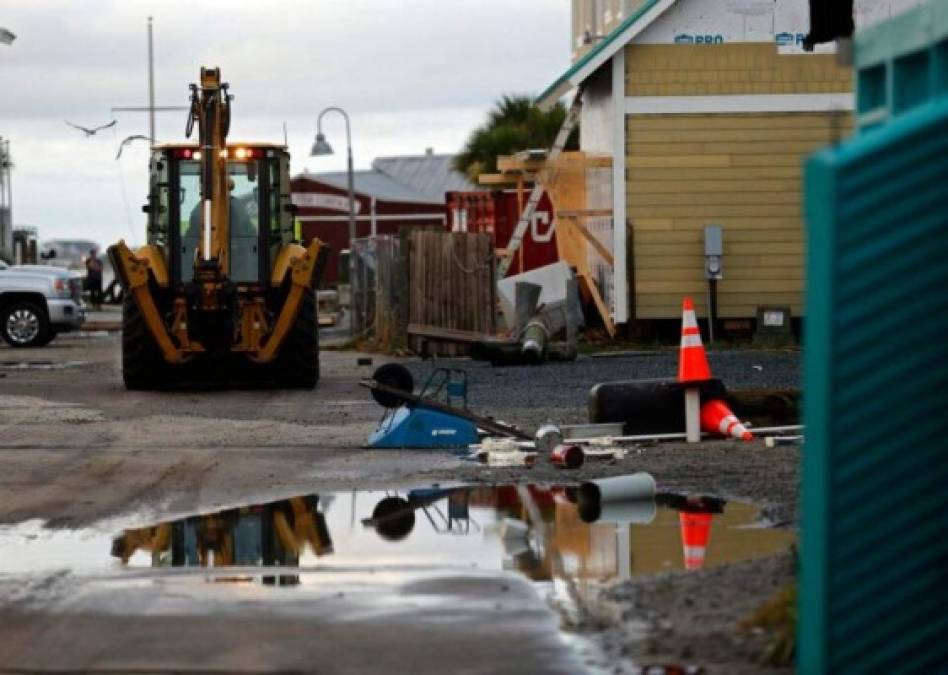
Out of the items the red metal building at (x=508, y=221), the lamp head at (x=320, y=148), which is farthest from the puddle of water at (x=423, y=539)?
→ the lamp head at (x=320, y=148)

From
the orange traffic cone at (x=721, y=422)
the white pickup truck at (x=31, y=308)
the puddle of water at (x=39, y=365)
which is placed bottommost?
the puddle of water at (x=39, y=365)

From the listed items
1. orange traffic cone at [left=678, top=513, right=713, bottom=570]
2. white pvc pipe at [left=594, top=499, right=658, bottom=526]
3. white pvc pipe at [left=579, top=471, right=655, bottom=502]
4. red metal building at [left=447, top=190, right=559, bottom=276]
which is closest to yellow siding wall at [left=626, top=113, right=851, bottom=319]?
red metal building at [left=447, top=190, right=559, bottom=276]

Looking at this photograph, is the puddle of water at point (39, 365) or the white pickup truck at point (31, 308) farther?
the white pickup truck at point (31, 308)

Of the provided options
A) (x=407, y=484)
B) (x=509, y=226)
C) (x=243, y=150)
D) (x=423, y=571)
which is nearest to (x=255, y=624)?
(x=423, y=571)

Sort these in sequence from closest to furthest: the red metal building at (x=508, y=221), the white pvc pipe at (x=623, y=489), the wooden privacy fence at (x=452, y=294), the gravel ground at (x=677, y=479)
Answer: the gravel ground at (x=677, y=479) → the white pvc pipe at (x=623, y=489) → the wooden privacy fence at (x=452, y=294) → the red metal building at (x=508, y=221)

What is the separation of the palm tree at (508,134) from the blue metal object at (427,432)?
41.4 meters

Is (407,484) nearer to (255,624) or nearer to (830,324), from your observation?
(255,624)

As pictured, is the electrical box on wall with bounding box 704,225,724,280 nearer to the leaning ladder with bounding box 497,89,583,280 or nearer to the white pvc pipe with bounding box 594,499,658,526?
the leaning ladder with bounding box 497,89,583,280

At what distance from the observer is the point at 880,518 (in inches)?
279

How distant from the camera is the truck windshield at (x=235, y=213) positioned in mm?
25469

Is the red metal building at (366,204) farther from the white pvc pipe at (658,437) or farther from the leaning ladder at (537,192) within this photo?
the white pvc pipe at (658,437)

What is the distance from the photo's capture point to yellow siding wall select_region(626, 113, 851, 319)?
3172 centimetres

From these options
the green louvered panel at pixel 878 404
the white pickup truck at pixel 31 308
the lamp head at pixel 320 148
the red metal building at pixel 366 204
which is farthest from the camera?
the red metal building at pixel 366 204

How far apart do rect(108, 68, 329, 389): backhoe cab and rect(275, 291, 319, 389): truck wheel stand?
12 mm
